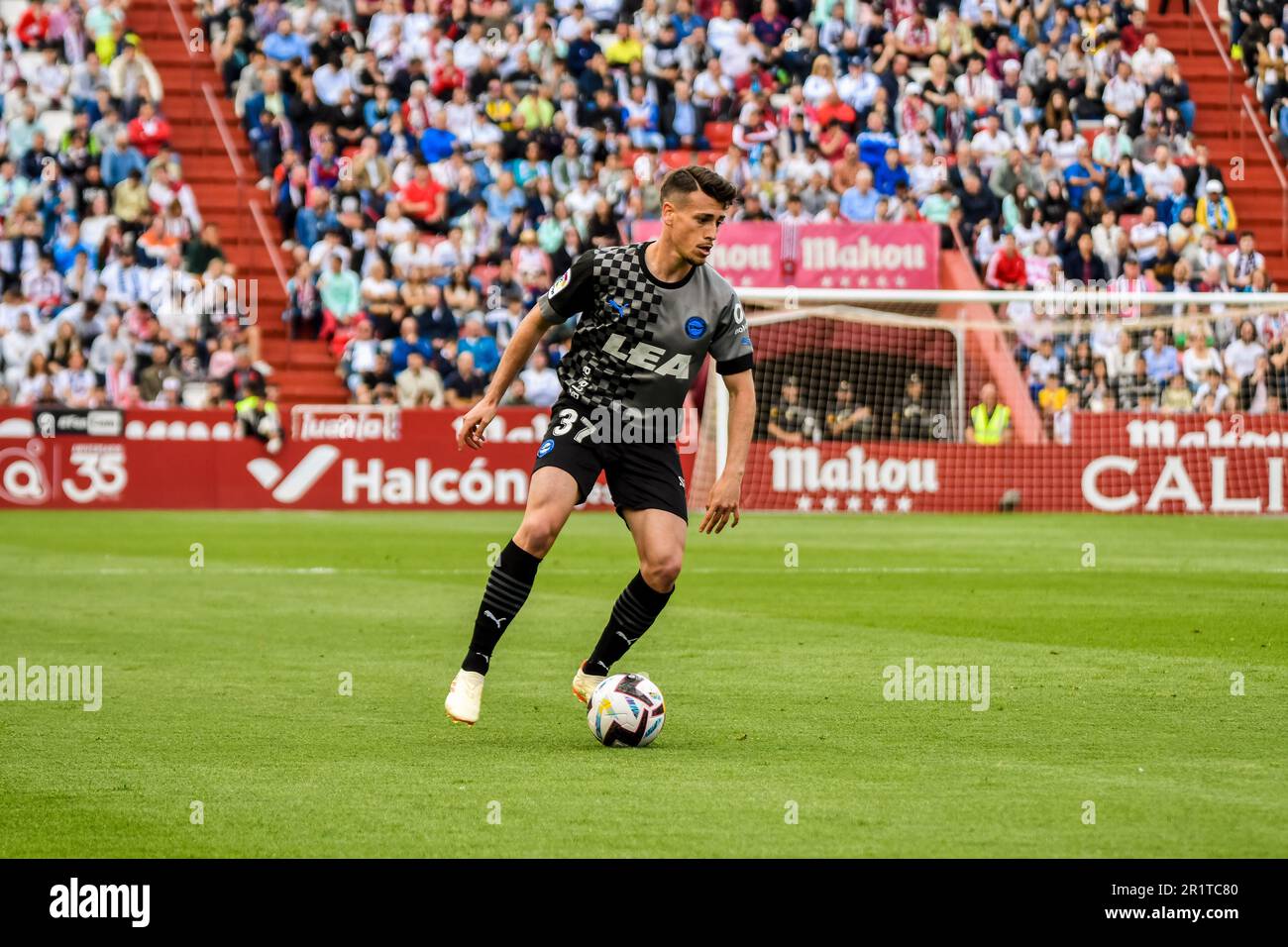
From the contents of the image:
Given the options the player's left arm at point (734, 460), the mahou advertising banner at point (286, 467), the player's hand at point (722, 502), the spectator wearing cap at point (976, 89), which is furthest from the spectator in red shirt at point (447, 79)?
the player's hand at point (722, 502)

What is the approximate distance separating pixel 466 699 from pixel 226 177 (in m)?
23.4

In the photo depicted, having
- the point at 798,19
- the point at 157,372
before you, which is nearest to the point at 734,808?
the point at 157,372

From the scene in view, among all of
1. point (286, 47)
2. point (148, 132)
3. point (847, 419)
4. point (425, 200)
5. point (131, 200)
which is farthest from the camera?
point (286, 47)

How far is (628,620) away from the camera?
8.51 m

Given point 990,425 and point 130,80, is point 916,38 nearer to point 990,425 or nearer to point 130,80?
point 990,425

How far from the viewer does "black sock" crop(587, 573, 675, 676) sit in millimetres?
8453

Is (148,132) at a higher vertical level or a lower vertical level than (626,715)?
higher

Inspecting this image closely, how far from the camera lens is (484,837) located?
593 cm

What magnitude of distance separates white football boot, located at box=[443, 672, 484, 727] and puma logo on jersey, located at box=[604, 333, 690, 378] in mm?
1475

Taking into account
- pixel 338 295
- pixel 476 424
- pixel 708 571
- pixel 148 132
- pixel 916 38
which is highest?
pixel 916 38

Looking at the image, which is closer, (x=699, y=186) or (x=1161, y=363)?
(x=699, y=186)

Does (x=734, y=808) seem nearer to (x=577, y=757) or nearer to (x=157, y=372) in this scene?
(x=577, y=757)

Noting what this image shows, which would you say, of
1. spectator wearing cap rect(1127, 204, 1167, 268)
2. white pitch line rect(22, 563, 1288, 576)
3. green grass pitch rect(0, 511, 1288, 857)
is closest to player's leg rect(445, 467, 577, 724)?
green grass pitch rect(0, 511, 1288, 857)

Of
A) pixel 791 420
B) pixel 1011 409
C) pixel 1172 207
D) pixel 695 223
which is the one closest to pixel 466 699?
pixel 695 223
